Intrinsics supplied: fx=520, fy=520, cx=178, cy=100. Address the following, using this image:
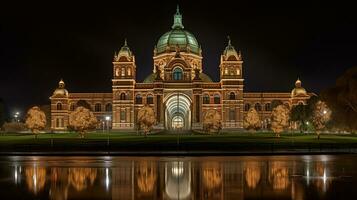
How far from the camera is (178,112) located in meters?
120

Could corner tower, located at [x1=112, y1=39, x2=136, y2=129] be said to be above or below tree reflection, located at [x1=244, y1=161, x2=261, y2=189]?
above

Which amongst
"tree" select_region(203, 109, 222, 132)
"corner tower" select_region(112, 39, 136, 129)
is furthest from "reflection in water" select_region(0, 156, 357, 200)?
"corner tower" select_region(112, 39, 136, 129)

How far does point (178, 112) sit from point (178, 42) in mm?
16943

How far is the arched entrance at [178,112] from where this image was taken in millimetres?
114000

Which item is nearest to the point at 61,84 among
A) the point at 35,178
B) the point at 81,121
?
the point at 81,121

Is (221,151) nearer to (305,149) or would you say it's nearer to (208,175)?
(305,149)

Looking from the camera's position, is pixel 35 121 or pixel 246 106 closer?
pixel 35 121

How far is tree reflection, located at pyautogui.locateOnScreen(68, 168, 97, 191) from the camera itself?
69.6 ft

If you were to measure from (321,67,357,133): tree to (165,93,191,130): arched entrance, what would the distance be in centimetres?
4773

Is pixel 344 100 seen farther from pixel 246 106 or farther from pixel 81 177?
pixel 246 106

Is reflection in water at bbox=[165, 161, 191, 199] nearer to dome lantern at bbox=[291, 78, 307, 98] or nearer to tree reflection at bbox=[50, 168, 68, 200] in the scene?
tree reflection at bbox=[50, 168, 68, 200]

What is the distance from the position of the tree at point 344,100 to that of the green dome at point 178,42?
190ft

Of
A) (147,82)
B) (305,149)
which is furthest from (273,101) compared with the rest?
(305,149)

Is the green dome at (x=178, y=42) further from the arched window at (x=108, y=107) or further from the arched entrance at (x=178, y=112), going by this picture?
the arched window at (x=108, y=107)
